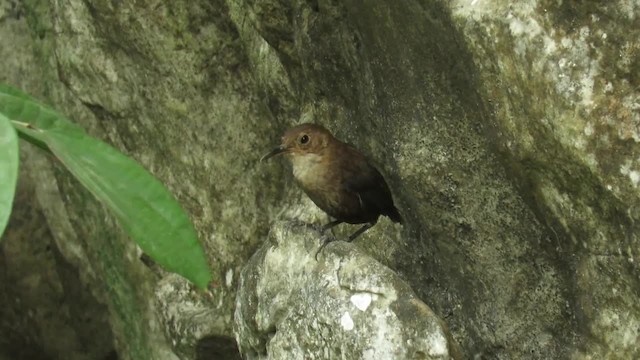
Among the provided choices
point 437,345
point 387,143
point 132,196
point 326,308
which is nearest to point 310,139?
point 387,143

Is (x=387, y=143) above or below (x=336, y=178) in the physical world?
above

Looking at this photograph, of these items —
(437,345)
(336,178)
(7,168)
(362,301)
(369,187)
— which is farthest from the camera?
(336,178)

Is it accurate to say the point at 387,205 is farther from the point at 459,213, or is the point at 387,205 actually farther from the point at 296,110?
the point at 296,110

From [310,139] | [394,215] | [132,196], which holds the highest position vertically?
[132,196]

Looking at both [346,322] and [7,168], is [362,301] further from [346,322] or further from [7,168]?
[7,168]

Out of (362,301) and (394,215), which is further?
(394,215)

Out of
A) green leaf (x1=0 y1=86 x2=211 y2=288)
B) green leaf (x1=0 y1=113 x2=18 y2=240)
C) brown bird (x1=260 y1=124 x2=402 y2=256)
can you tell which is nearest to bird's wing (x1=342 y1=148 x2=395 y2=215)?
brown bird (x1=260 y1=124 x2=402 y2=256)

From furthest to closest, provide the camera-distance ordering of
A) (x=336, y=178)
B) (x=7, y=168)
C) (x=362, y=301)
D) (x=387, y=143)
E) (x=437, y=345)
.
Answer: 1. (x=336, y=178)
2. (x=387, y=143)
3. (x=362, y=301)
4. (x=437, y=345)
5. (x=7, y=168)
